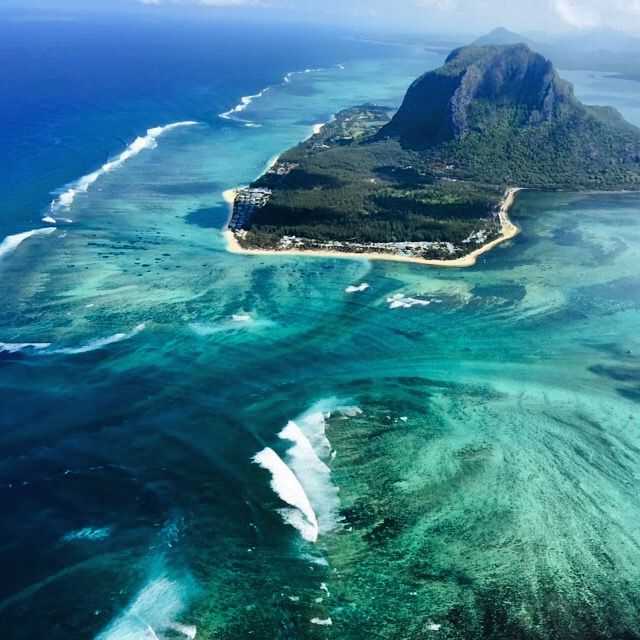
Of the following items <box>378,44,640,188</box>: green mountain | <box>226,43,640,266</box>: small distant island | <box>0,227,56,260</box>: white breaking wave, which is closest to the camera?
<box>0,227,56,260</box>: white breaking wave

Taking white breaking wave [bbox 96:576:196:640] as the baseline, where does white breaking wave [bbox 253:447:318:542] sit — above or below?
above

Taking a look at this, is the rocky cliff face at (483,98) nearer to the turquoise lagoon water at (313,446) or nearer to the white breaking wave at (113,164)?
the white breaking wave at (113,164)

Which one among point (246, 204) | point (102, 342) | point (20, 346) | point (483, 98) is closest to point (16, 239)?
point (20, 346)

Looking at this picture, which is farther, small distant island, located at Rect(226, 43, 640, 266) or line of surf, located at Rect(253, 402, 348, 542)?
small distant island, located at Rect(226, 43, 640, 266)

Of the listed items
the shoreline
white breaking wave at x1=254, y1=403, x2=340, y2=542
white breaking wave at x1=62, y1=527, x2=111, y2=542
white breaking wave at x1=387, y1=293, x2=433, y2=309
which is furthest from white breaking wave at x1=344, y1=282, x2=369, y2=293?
white breaking wave at x1=62, y1=527, x2=111, y2=542

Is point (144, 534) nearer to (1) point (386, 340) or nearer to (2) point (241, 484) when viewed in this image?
(2) point (241, 484)

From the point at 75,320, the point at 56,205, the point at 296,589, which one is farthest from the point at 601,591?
the point at 56,205

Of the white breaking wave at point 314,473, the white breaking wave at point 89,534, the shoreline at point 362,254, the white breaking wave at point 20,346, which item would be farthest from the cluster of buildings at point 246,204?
the white breaking wave at point 89,534

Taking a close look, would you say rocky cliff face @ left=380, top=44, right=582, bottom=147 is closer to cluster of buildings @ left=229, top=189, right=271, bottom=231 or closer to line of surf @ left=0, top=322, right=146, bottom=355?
cluster of buildings @ left=229, top=189, right=271, bottom=231
